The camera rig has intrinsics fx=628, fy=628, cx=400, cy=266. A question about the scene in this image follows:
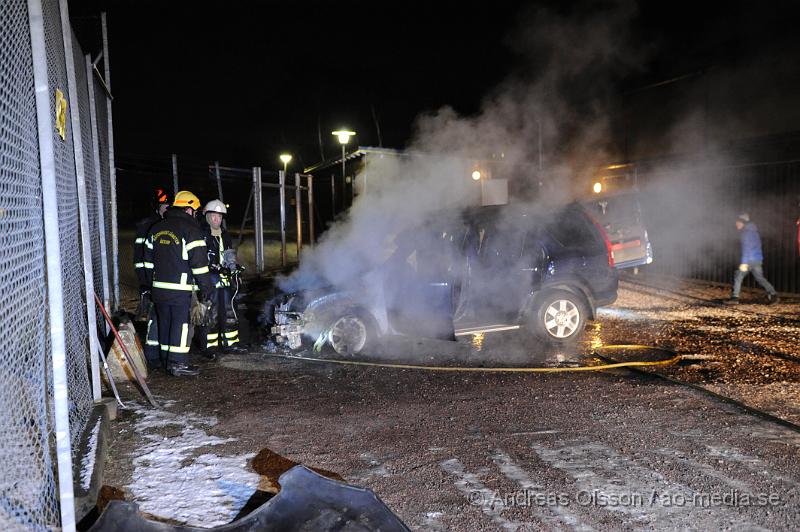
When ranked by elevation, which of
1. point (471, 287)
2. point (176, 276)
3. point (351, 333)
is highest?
point (176, 276)

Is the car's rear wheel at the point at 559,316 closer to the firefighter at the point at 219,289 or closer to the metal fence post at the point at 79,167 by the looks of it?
the firefighter at the point at 219,289

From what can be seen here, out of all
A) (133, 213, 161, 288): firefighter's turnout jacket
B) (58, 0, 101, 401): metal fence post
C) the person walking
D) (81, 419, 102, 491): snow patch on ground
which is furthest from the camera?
the person walking

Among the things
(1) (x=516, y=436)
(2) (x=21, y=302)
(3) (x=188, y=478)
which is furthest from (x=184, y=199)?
(1) (x=516, y=436)

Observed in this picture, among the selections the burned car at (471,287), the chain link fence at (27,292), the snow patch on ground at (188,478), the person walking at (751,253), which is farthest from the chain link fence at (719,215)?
the chain link fence at (27,292)

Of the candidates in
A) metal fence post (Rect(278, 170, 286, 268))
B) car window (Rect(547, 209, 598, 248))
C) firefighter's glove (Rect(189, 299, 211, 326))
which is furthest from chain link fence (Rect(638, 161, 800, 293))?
firefighter's glove (Rect(189, 299, 211, 326))

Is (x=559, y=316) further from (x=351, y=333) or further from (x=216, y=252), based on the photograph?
(x=216, y=252)

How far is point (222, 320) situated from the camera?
7.18 meters

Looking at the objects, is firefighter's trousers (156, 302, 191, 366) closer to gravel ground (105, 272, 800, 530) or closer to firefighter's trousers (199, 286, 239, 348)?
Result: gravel ground (105, 272, 800, 530)

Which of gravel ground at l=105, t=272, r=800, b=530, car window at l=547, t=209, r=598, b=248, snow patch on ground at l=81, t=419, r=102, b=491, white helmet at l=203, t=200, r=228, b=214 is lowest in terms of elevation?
gravel ground at l=105, t=272, r=800, b=530

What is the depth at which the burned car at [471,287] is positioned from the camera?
694 centimetres

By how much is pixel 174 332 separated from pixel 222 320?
3.18 ft

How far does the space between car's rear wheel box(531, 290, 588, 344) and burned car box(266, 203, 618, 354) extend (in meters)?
0.01

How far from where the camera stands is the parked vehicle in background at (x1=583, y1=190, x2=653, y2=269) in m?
8.70

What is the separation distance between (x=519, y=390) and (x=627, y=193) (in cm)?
509
